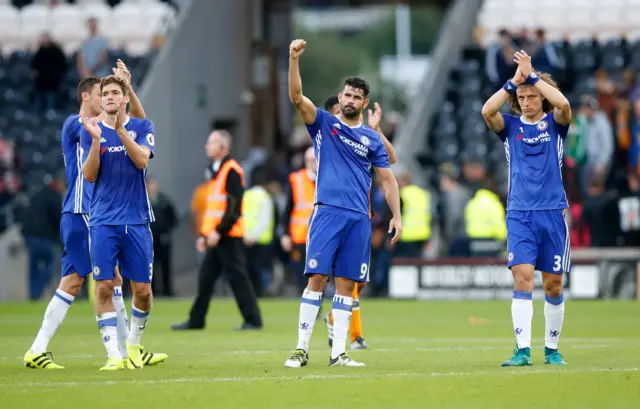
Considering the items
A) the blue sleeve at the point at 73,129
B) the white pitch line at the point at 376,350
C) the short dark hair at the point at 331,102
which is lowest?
the white pitch line at the point at 376,350

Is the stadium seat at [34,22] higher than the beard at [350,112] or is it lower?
higher

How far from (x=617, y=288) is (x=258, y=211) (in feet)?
21.6

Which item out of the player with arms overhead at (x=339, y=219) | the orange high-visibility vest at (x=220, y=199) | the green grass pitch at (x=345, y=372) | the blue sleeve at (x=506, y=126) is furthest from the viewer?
the orange high-visibility vest at (x=220, y=199)

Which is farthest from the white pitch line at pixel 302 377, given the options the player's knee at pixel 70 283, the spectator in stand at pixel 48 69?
the spectator in stand at pixel 48 69

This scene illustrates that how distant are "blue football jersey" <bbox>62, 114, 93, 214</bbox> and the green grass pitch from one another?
1.36 m

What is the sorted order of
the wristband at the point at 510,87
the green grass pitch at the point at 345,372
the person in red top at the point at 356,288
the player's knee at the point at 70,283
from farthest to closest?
the person in red top at the point at 356,288 < the player's knee at the point at 70,283 < the wristband at the point at 510,87 < the green grass pitch at the point at 345,372

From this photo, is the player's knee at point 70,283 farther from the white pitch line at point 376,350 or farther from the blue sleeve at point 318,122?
the blue sleeve at point 318,122

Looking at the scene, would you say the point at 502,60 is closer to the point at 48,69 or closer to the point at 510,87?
the point at 48,69

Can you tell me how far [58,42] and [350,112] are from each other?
25.5m

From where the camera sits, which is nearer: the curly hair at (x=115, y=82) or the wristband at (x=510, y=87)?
the curly hair at (x=115, y=82)

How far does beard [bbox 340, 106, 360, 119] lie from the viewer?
1159 centimetres

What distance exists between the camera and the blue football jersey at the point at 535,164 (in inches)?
453

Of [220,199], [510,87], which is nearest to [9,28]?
[220,199]

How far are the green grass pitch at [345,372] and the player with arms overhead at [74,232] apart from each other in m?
0.28
